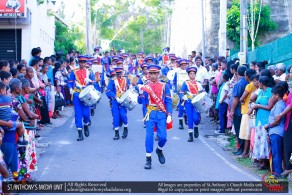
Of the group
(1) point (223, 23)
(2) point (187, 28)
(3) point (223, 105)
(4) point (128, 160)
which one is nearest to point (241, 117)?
(4) point (128, 160)

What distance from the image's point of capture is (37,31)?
1229 inches

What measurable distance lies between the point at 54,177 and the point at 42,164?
4.78 feet

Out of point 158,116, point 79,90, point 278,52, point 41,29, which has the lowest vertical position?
point 158,116

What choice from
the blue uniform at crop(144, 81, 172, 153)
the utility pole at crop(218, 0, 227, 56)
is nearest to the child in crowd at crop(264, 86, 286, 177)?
the blue uniform at crop(144, 81, 172, 153)

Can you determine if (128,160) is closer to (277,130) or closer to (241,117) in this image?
(241,117)

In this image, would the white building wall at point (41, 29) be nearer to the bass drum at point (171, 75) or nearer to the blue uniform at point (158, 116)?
the bass drum at point (171, 75)

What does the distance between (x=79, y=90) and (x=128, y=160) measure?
3.98 metres

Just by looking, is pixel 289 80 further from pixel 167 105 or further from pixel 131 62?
pixel 131 62

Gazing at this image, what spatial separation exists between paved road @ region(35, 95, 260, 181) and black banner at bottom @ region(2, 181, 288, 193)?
17.6 inches

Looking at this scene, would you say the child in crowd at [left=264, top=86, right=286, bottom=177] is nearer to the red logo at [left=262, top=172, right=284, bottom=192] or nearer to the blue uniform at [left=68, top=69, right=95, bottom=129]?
the red logo at [left=262, top=172, right=284, bottom=192]

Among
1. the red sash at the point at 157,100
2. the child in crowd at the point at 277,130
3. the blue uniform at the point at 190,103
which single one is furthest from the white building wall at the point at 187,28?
the child in crowd at the point at 277,130

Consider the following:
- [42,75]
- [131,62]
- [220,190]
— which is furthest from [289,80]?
[131,62]

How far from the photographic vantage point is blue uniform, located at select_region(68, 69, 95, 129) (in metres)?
16.5

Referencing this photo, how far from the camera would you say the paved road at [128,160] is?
37.3ft
